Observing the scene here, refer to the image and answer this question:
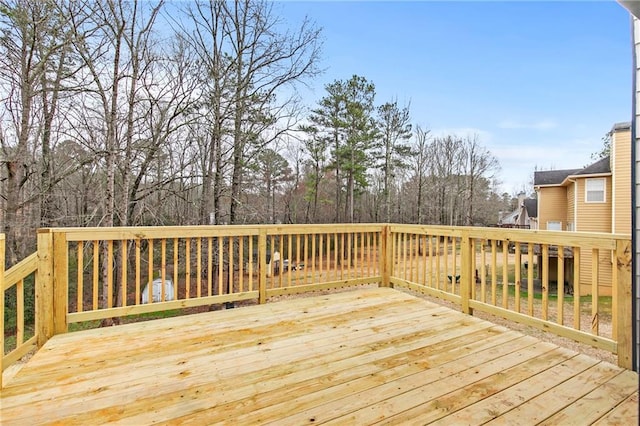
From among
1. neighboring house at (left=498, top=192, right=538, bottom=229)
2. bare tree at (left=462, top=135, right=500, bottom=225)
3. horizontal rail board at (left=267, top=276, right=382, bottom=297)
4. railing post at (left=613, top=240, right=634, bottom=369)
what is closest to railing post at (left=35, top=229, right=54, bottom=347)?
horizontal rail board at (left=267, top=276, right=382, bottom=297)

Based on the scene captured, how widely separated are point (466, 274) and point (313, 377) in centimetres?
205

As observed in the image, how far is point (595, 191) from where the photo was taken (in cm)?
1131

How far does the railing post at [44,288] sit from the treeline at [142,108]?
4061 millimetres

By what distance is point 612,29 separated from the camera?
4.98m

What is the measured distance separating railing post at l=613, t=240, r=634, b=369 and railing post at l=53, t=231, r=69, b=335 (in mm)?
4113

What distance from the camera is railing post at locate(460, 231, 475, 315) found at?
3170mm

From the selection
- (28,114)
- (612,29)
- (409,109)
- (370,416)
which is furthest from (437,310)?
(409,109)

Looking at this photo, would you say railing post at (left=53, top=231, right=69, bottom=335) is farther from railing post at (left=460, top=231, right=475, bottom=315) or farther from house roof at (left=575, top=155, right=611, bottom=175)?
house roof at (left=575, top=155, right=611, bottom=175)

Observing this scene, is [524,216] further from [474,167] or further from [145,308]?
[145,308]

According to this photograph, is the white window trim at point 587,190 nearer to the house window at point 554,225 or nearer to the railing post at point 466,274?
the house window at point 554,225

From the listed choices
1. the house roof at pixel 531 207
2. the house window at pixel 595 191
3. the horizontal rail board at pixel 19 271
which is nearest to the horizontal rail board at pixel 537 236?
the horizontal rail board at pixel 19 271

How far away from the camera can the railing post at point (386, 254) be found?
4.23 metres

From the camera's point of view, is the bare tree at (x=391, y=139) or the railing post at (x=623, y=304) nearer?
the railing post at (x=623, y=304)

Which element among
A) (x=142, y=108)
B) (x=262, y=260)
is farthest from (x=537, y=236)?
(x=142, y=108)
